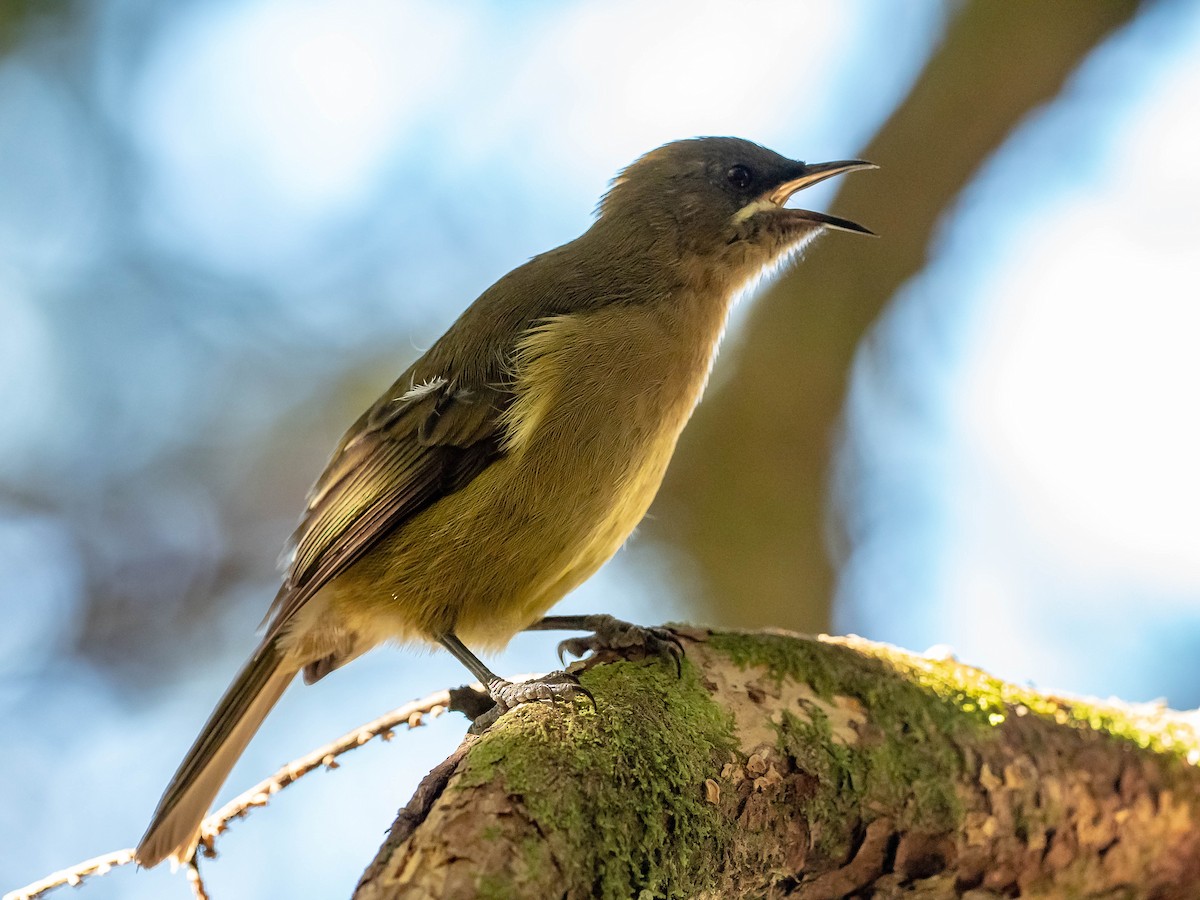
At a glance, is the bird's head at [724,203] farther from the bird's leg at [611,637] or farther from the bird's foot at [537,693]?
the bird's foot at [537,693]

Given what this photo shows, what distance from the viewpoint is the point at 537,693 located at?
2.34m

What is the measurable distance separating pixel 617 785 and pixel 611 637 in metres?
0.96

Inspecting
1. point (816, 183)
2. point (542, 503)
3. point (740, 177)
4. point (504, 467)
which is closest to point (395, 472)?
point (504, 467)

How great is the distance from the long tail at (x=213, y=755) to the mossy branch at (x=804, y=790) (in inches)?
53.2

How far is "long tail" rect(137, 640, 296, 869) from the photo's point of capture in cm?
294

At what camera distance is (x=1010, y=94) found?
4695 millimetres

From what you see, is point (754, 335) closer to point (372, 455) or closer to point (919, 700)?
point (372, 455)

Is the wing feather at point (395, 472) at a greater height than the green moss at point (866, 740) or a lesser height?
greater

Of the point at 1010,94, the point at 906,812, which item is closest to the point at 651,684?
the point at 906,812

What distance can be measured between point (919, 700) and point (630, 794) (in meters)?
1.08

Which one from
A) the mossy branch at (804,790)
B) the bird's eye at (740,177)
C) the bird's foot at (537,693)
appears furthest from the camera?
the bird's eye at (740,177)

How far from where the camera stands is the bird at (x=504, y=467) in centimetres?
297

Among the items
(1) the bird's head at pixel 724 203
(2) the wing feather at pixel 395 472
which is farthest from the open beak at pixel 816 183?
(2) the wing feather at pixel 395 472

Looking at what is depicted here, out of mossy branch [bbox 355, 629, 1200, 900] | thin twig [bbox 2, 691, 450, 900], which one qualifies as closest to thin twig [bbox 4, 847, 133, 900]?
thin twig [bbox 2, 691, 450, 900]
